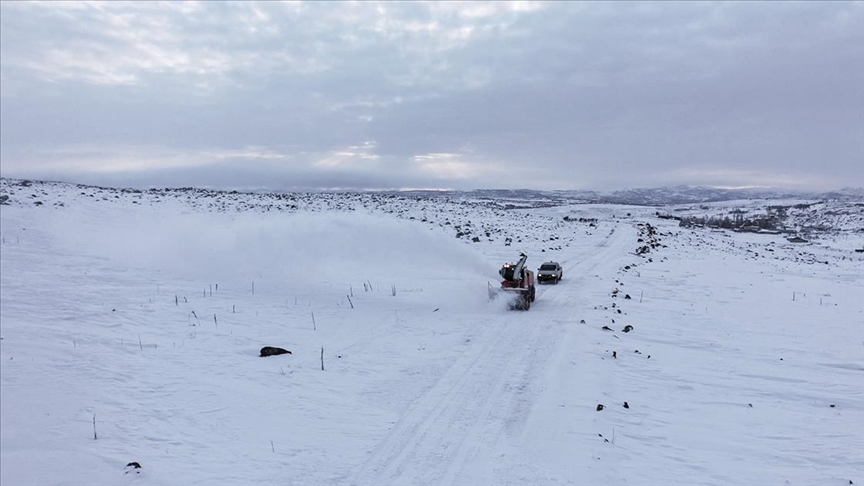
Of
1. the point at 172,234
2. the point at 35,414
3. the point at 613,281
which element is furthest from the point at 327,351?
the point at 172,234

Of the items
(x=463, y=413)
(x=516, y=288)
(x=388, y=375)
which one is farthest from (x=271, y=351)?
(x=516, y=288)

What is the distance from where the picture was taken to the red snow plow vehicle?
66.8 ft

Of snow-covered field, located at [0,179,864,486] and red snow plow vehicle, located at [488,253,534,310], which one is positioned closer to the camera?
snow-covered field, located at [0,179,864,486]

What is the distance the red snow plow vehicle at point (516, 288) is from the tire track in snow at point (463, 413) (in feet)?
12.3

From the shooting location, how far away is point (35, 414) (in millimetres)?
9016

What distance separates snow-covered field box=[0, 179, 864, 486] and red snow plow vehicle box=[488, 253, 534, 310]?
0.88m

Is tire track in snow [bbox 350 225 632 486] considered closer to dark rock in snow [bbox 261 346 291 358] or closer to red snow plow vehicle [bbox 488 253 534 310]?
red snow plow vehicle [bbox 488 253 534 310]

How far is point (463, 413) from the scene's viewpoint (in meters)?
10.2

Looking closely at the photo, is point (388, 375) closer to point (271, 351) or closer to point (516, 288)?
point (271, 351)

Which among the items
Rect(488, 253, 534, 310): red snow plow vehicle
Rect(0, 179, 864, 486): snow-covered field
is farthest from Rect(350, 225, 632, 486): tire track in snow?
Rect(488, 253, 534, 310): red snow plow vehicle

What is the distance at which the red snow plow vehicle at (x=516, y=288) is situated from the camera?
20375 millimetres

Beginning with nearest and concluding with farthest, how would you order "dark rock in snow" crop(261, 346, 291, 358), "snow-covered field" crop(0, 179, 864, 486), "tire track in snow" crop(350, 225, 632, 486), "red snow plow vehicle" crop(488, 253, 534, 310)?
"tire track in snow" crop(350, 225, 632, 486), "snow-covered field" crop(0, 179, 864, 486), "dark rock in snow" crop(261, 346, 291, 358), "red snow plow vehicle" crop(488, 253, 534, 310)

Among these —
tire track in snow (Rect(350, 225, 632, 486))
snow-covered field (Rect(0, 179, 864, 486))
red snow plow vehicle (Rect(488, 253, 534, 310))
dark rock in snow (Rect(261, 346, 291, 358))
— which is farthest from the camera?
red snow plow vehicle (Rect(488, 253, 534, 310))

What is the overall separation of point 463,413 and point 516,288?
10952 millimetres
